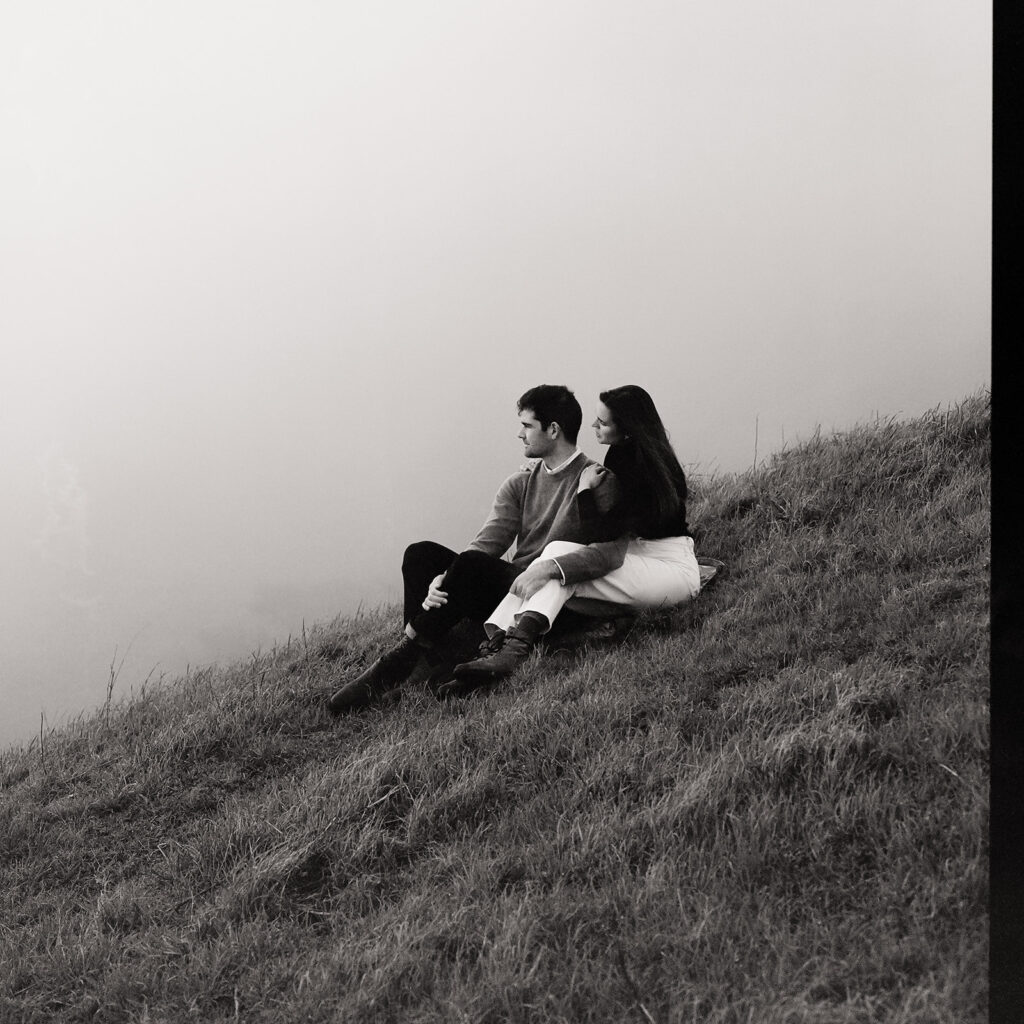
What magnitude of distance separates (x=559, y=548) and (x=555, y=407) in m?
0.83

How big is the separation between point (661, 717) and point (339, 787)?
4.04 feet

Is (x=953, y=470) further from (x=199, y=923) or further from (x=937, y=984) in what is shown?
(x=199, y=923)

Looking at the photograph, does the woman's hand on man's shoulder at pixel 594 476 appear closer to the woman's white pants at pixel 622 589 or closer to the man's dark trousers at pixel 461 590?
the woman's white pants at pixel 622 589

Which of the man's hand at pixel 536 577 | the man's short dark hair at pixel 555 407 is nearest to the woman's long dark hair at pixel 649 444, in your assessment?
the man's short dark hair at pixel 555 407

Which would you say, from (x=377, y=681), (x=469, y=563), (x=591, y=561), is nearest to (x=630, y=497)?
(x=591, y=561)

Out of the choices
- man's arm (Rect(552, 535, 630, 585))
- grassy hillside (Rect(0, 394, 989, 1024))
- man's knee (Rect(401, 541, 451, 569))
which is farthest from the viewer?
man's knee (Rect(401, 541, 451, 569))

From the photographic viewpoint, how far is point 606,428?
4.87 metres

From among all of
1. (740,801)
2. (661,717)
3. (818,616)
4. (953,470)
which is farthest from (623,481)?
(740,801)

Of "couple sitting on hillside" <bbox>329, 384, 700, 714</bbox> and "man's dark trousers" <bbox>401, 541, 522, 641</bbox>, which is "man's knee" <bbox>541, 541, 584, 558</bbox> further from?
"man's dark trousers" <bbox>401, 541, 522, 641</bbox>

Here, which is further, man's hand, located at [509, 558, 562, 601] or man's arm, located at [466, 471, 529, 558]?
man's arm, located at [466, 471, 529, 558]

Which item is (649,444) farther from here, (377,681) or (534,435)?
(377,681)

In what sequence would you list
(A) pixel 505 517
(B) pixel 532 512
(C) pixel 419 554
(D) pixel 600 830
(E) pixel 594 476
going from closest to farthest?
1. (D) pixel 600 830
2. (E) pixel 594 476
3. (C) pixel 419 554
4. (B) pixel 532 512
5. (A) pixel 505 517

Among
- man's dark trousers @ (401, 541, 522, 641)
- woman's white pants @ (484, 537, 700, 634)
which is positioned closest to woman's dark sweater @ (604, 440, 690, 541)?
woman's white pants @ (484, 537, 700, 634)

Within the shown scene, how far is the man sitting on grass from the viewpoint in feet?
15.8
